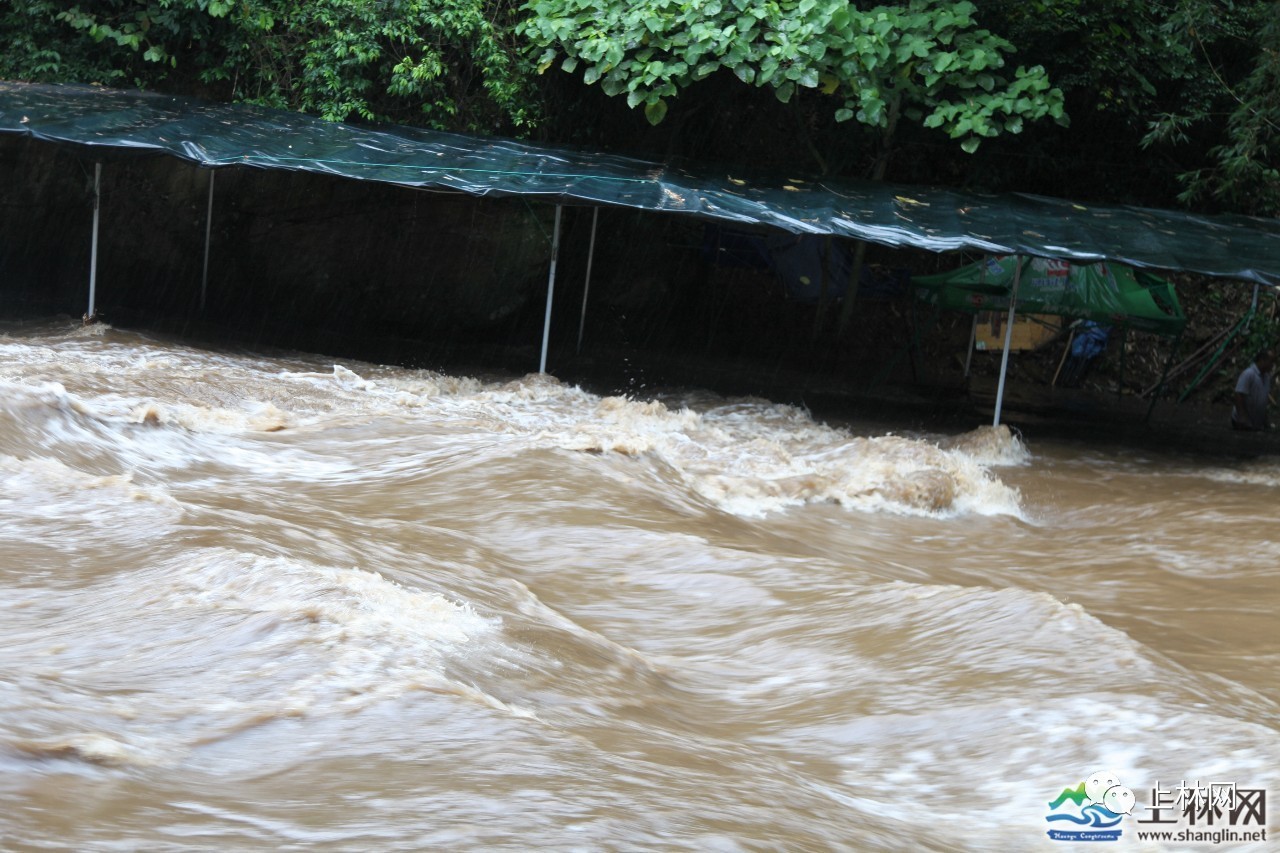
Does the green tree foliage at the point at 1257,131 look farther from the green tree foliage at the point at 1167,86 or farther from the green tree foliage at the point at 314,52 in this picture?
the green tree foliage at the point at 314,52

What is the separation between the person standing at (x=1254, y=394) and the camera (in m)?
12.4

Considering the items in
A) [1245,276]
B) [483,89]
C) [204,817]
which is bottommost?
[204,817]

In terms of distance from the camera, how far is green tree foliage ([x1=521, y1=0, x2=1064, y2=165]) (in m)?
10.9

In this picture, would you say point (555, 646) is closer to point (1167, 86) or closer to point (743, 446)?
point (743, 446)

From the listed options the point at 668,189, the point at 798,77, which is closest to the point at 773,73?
the point at 798,77

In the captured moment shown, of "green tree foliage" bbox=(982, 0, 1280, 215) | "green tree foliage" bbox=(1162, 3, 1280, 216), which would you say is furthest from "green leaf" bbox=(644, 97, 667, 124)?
"green tree foliage" bbox=(1162, 3, 1280, 216)

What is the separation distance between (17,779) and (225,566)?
1.62 meters

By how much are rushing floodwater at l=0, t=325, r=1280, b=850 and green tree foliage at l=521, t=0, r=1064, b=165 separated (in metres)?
4.50

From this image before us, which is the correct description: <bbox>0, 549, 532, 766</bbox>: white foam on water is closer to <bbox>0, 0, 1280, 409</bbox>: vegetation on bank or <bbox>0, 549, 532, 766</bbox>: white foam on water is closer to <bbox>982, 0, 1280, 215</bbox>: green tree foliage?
<bbox>0, 0, 1280, 409</bbox>: vegetation on bank

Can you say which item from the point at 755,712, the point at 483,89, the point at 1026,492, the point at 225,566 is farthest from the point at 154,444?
the point at 483,89

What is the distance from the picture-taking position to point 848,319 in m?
15.5

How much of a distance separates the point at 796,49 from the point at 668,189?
177 centimetres

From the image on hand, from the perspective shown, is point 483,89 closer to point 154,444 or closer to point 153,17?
point 153,17

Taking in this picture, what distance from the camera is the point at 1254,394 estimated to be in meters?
12.4
